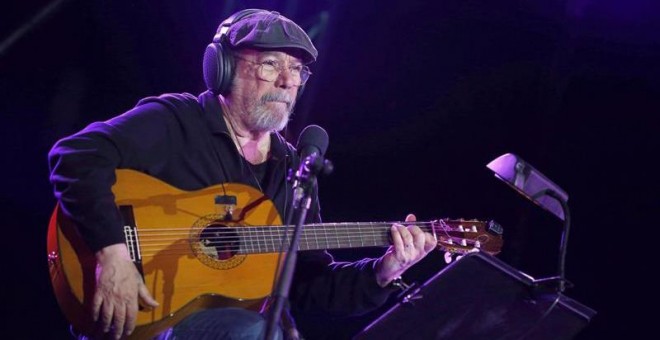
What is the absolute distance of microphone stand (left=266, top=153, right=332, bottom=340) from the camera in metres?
1.67

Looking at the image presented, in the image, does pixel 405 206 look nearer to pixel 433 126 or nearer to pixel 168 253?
pixel 433 126

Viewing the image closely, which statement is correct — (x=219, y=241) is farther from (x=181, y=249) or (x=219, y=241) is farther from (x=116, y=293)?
(x=116, y=293)

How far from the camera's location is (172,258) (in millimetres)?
2447

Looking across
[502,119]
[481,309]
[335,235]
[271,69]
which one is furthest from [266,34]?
[502,119]

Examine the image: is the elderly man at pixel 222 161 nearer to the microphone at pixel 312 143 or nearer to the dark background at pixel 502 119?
the microphone at pixel 312 143

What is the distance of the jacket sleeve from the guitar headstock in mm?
1413

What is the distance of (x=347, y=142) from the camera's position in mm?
4590

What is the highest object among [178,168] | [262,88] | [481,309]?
[262,88]

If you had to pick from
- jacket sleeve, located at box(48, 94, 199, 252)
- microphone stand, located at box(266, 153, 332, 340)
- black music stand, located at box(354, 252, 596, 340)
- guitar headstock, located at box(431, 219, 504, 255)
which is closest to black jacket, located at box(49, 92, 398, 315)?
jacket sleeve, located at box(48, 94, 199, 252)

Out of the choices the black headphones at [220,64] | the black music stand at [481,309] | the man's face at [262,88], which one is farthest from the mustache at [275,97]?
the black music stand at [481,309]

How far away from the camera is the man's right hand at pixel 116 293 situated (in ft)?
7.14

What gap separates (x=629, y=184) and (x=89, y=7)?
3.90m

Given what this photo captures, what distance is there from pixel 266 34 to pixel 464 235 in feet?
4.76

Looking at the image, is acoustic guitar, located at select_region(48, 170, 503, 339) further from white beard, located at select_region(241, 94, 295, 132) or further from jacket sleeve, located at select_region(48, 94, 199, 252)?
white beard, located at select_region(241, 94, 295, 132)
